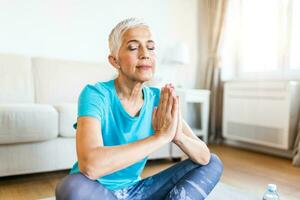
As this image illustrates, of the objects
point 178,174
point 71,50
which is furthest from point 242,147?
point 178,174

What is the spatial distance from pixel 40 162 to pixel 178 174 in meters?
1.14

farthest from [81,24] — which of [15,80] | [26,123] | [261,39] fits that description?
[261,39]

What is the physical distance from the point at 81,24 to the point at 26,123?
4.97ft

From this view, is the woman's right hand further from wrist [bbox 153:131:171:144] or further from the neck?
the neck

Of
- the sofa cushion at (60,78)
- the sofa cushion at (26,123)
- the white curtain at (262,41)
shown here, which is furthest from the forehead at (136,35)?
the white curtain at (262,41)

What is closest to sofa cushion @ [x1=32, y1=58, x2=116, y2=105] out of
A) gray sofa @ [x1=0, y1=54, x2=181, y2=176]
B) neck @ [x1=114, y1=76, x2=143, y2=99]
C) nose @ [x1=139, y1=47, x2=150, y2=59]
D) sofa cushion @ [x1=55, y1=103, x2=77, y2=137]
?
gray sofa @ [x1=0, y1=54, x2=181, y2=176]

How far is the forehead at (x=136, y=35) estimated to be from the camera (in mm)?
941

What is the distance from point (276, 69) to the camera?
9.62 feet

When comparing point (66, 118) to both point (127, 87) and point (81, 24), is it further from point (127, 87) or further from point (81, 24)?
point (81, 24)

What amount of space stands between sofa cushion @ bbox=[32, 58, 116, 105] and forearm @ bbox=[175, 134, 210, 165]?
1.70 meters

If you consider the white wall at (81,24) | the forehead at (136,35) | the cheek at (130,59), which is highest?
the white wall at (81,24)

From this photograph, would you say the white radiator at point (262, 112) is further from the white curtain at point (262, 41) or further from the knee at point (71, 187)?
the knee at point (71, 187)

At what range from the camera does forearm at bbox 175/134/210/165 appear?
0.96 metres

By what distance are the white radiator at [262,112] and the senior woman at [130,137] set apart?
181 centimetres
